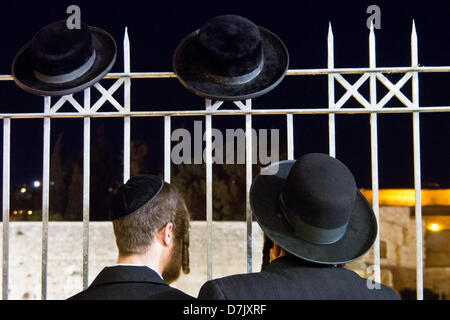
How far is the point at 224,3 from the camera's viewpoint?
886cm

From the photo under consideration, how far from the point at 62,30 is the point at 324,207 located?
2121mm

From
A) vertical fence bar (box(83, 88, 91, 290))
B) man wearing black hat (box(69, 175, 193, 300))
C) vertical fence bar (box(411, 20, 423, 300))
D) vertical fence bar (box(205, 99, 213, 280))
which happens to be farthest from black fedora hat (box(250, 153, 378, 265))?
vertical fence bar (box(83, 88, 91, 290))

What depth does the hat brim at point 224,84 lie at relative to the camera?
2738 millimetres

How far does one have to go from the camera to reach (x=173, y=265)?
1.98 m

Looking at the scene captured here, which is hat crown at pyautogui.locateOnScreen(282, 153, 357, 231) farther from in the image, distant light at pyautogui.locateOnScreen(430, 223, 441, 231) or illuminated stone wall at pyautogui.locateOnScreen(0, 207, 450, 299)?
distant light at pyautogui.locateOnScreen(430, 223, 441, 231)

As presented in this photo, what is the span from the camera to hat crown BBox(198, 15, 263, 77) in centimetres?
256

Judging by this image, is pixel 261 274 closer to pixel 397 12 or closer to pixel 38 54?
pixel 38 54

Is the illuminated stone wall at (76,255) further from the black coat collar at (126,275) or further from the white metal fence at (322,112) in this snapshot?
the black coat collar at (126,275)

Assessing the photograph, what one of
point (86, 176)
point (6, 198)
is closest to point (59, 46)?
point (86, 176)

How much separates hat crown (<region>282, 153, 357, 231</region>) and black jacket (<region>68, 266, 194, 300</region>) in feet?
2.08

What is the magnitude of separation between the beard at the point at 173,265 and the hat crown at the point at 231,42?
1.21 metres

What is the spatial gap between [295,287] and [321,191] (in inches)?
15.3
